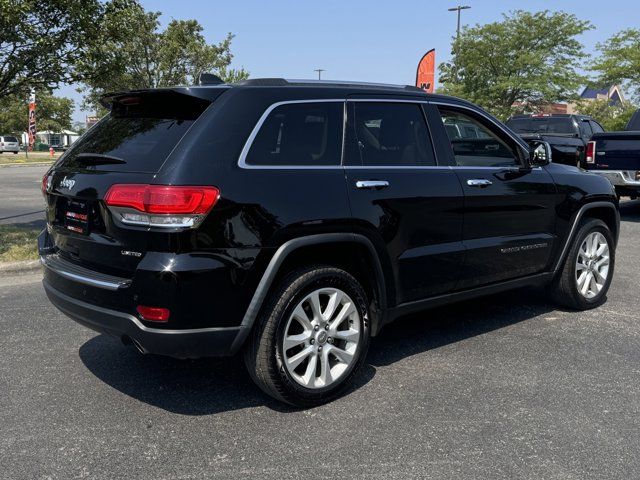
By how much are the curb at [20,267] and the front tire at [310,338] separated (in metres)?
4.64

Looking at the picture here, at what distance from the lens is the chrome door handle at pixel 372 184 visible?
3.67m

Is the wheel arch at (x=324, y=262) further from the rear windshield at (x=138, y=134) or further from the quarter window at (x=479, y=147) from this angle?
the quarter window at (x=479, y=147)

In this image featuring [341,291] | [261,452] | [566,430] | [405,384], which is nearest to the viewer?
[261,452]

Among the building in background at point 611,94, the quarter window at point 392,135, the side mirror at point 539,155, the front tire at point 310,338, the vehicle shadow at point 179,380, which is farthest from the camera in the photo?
the building in background at point 611,94

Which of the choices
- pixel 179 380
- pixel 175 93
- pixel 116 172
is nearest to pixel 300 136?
pixel 175 93

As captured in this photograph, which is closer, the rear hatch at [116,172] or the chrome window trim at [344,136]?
the rear hatch at [116,172]

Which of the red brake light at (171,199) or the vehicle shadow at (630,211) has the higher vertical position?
the red brake light at (171,199)

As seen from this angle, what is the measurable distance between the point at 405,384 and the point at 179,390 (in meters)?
1.40

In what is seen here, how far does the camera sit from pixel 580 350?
14.9ft

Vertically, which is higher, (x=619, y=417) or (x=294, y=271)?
(x=294, y=271)

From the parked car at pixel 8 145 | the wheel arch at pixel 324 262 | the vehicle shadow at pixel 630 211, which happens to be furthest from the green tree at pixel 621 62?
the parked car at pixel 8 145

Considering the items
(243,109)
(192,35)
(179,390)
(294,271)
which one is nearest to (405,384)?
(294,271)

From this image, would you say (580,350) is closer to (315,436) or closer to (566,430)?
(566,430)

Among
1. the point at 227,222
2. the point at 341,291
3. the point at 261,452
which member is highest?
the point at 227,222
